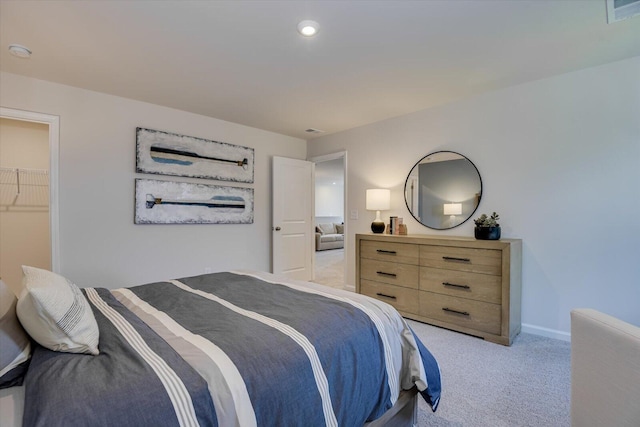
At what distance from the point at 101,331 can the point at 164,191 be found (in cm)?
263

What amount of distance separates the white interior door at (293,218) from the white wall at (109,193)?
0.84 meters

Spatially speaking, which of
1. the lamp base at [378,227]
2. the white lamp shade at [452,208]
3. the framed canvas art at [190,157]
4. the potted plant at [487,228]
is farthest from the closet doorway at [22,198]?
the potted plant at [487,228]

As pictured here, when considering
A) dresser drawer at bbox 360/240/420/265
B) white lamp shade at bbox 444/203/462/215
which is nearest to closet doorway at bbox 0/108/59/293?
dresser drawer at bbox 360/240/420/265

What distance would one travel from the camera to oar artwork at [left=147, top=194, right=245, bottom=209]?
3.42m

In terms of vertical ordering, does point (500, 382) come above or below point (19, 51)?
below

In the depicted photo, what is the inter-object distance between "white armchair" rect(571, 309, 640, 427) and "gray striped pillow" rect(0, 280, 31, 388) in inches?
72.4

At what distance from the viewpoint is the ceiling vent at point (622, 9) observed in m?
1.69

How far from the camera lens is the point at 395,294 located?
10.8ft

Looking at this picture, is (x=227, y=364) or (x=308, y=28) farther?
(x=308, y=28)

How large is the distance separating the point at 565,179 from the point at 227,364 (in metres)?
3.13

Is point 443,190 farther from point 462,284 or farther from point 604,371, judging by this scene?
point 604,371

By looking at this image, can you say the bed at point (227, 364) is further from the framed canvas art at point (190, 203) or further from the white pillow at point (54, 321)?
the framed canvas art at point (190, 203)

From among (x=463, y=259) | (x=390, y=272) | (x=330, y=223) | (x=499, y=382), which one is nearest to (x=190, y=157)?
(x=390, y=272)

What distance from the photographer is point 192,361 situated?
946mm
